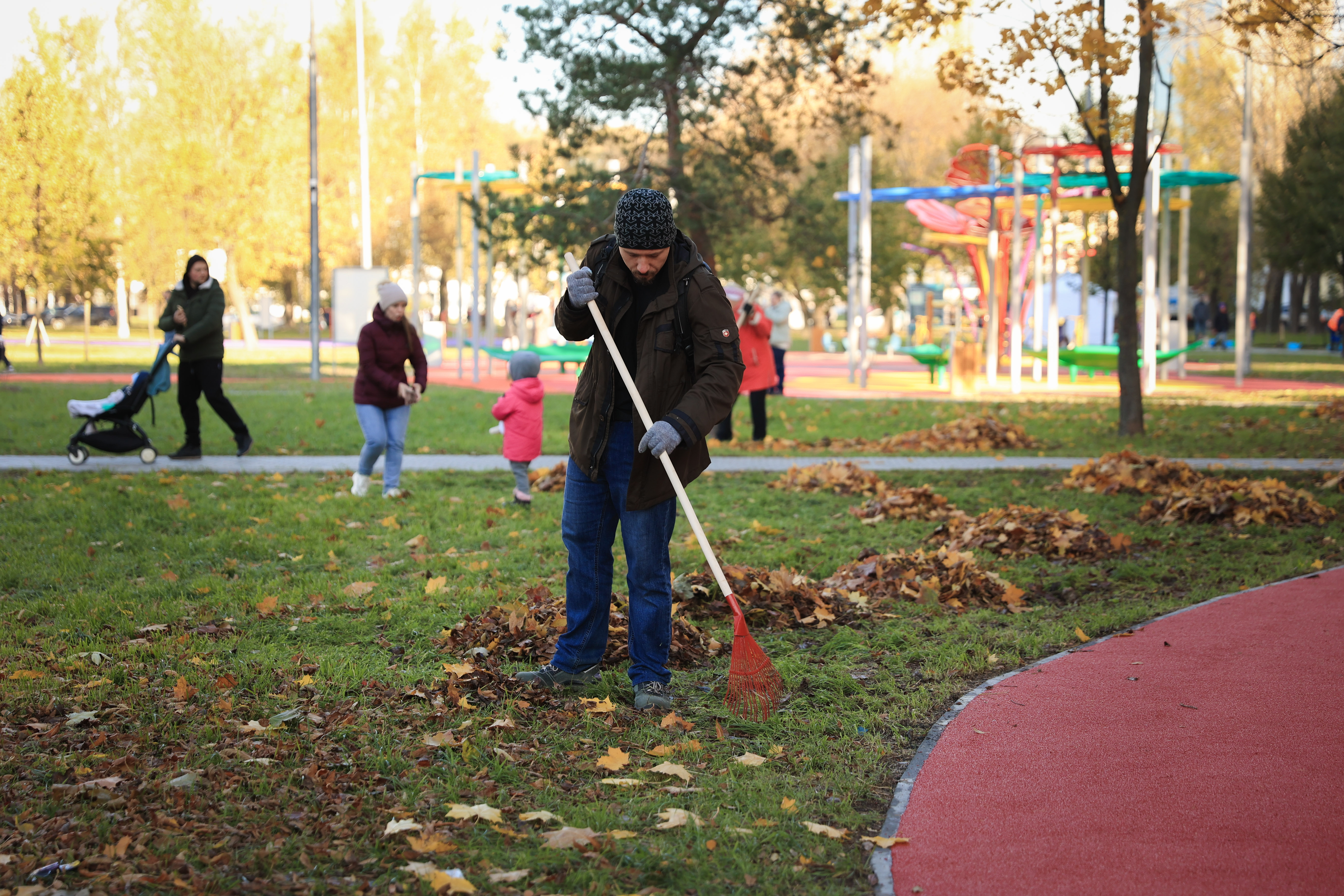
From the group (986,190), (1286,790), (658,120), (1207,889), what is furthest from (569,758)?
(986,190)

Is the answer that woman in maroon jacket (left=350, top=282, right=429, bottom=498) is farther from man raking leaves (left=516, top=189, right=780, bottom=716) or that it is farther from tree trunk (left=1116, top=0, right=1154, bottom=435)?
tree trunk (left=1116, top=0, right=1154, bottom=435)

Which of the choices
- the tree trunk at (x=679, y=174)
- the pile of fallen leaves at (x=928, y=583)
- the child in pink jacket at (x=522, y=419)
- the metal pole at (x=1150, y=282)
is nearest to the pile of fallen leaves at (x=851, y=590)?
the pile of fallen leaves at (x=928, y=583)

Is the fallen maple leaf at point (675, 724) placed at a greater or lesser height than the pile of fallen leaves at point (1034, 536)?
lesser

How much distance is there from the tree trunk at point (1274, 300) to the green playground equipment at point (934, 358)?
109 ft

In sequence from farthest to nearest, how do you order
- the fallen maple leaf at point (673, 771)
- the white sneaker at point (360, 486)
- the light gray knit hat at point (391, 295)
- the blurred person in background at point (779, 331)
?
the blurred person in background at point (779, 331) < the white sneaker at point (360, 486) < the light gray knit hat at point (391, 295) < the fallen maple leaf at point (673, 771)

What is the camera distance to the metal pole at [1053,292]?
23.2 metres

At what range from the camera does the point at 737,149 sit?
68.7ft

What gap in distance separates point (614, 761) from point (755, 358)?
9.42 m

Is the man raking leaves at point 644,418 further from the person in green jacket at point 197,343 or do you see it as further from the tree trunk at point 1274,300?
the tree trunk at point 1274,300

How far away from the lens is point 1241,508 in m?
8.84

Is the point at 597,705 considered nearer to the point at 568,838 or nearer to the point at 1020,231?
the point at 568,838

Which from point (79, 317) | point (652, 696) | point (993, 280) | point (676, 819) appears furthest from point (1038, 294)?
point (79, 317)

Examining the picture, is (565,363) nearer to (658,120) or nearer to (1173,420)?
(658,120)

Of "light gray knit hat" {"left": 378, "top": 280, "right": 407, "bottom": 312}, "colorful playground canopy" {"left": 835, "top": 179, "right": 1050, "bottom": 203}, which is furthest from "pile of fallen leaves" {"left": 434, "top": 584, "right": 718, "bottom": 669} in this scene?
"colorful playground canopy" {"left": 835, "top": 179, "right": 1050, "bottom": 203}
